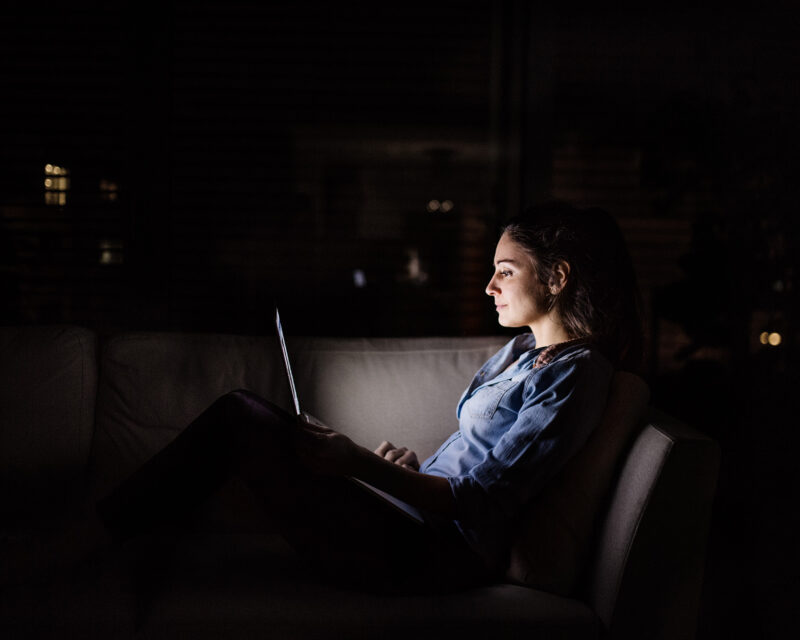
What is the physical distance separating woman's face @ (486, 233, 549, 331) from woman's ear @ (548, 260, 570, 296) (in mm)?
24

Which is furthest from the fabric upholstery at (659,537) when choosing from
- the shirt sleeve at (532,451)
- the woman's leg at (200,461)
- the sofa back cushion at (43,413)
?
the sofa back cushion at (43,413)

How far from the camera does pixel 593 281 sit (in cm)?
155

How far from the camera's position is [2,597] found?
1.34 m

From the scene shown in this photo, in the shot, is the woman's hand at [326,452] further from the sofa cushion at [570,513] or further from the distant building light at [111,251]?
the distant building light at [111,251]

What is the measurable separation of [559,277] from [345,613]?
2.70ft

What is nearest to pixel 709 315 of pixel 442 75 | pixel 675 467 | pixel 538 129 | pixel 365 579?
pixel 538 129

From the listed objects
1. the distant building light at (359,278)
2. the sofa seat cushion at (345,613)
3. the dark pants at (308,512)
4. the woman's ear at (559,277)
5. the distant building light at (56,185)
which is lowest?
the sofa seat cushion at (345,613)

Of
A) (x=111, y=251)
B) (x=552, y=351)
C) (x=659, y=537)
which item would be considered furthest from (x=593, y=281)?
(x=111, y=251)

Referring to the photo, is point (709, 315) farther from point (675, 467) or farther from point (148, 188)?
point (148, 188)

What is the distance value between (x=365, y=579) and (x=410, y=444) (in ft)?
1.83

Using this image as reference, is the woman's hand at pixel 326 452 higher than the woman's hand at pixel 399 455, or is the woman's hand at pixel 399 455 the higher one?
the woman's hand at pixel 326 452

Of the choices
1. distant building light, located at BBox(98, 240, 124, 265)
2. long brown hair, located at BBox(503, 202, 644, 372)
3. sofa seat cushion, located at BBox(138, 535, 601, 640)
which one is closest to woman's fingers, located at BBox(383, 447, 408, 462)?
sofa seat cushion, located at BBox(138, 535, 601, 640)

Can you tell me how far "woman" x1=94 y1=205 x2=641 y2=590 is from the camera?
4.42ft

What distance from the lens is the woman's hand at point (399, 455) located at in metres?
1.68
